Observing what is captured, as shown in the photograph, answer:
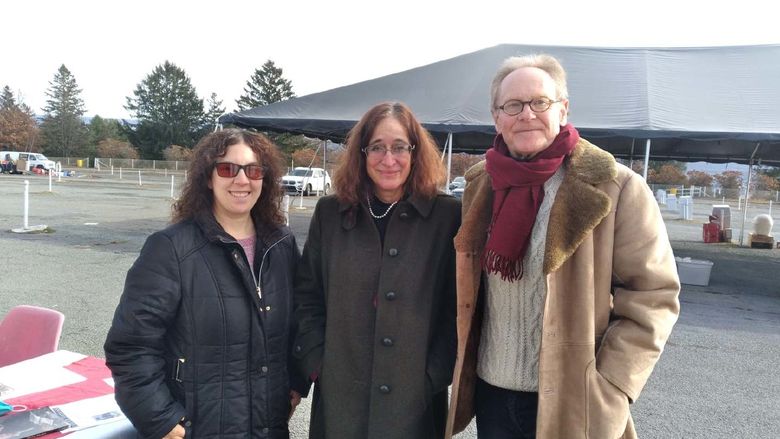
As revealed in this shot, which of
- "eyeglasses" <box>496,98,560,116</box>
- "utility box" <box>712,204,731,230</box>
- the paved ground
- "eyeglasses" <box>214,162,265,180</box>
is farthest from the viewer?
"utility box" <box>712,204,731,230</box>

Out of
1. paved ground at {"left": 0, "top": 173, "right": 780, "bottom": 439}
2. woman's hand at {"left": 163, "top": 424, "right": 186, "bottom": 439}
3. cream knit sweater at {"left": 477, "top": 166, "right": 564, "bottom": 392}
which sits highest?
cream knit sweater at {"left": 477, "top": 166, "right": 564, "bottom": 392}

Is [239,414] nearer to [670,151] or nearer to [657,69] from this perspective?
[657,69]

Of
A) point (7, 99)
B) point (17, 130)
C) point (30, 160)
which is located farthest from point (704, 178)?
point (7, 99)

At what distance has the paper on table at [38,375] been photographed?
7.52ft

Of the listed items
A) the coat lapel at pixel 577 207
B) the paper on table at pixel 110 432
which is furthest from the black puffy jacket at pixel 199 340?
the coat lapel at pixel 577 207

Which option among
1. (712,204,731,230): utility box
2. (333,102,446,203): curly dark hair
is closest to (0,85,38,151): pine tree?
(712,204,731,230): utility box

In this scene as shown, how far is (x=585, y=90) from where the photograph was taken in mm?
9719

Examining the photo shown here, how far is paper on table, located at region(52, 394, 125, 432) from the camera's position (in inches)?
80.2

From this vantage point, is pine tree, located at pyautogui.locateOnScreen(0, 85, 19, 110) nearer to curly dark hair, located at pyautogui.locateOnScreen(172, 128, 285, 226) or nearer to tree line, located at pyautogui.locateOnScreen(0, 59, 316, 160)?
tree line, located at pyautogui.locateOnScreen(0, 59, 316, 160)

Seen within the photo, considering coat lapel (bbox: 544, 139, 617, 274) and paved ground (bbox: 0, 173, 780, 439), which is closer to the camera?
coat lapel (bbox: 544, 139, 617, 274)

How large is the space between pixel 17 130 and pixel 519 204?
2565 inches

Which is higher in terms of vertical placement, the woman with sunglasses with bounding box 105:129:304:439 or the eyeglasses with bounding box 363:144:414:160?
the eyeglasses with bounding box 363:144:414:160

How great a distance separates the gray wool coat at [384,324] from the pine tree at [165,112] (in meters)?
59.5

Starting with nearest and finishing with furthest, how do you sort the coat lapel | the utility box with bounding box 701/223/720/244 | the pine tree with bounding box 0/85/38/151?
the coat lapel, the utility box with bounding box 701/223/720/244, the pine tree with bounding box 0/85/38/151
